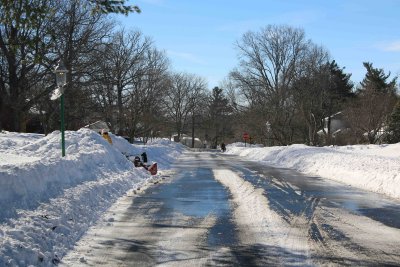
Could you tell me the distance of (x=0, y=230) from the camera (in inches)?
263

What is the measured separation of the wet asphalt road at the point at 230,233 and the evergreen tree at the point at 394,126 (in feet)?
129

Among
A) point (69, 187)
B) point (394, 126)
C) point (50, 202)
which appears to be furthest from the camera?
point (394, 126)

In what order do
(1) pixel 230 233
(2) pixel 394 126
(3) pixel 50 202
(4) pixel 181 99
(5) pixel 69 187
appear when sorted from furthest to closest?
1. (4) pixel 181 99
2. (2) pixel 394 126
3. (5) pixel 69 187
4. (3) pixel 50 202
5. (1) pixel 230 233

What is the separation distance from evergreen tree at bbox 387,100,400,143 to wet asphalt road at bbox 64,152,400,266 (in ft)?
129

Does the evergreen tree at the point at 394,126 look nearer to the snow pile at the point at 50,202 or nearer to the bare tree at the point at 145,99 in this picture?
the bare tree at the point at 145,99

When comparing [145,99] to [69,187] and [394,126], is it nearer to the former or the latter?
[394,126]

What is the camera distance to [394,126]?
50.1 m

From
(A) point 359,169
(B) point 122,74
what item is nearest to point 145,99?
(B) point 122,74

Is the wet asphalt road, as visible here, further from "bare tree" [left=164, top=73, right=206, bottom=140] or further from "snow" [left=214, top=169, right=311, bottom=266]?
"bare tree" [left=164, top=73, right=206, bottom=140]

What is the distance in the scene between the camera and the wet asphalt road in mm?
6605

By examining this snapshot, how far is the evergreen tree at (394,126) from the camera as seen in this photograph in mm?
49844

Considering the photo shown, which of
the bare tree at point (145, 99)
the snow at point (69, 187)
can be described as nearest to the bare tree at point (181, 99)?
the bare tree at point (145, 99)

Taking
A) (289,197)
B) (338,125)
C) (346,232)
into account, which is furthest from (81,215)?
(338,125)

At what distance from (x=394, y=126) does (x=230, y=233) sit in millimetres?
46167
